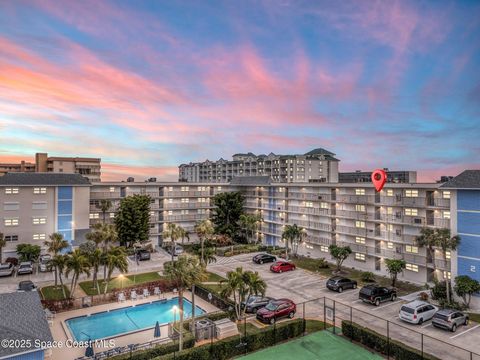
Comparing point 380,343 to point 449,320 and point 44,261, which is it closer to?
point 449,320

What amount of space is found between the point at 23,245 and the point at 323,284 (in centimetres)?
4559

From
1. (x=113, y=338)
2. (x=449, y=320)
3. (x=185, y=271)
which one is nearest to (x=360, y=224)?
(x=449, y=320)

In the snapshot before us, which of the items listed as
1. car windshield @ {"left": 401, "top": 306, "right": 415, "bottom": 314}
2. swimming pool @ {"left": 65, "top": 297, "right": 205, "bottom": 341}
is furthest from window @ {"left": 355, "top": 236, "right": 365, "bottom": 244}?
swimming pool @ {"left": 65, "top": 297, "right": 205, "bottom": 341}

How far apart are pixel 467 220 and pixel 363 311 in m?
16.5

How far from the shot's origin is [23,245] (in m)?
50.6

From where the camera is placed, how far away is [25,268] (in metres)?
47.7

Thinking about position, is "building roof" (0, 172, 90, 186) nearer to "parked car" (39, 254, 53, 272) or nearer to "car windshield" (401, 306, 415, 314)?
"parked car" (39, 254, 53, 272)

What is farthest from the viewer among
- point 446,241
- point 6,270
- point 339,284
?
point 6,270

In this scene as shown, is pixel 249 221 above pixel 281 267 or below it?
above

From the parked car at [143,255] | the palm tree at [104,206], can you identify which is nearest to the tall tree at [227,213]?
the parked car at [143,255]

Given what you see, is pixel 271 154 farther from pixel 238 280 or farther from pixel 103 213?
pixel 238 280

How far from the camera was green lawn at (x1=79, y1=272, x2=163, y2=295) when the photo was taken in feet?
138

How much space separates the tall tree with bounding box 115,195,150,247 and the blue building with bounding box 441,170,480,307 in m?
47.6

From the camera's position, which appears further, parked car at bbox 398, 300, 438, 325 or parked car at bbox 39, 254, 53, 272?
parked car at bbox 39, 254, 53, 272
